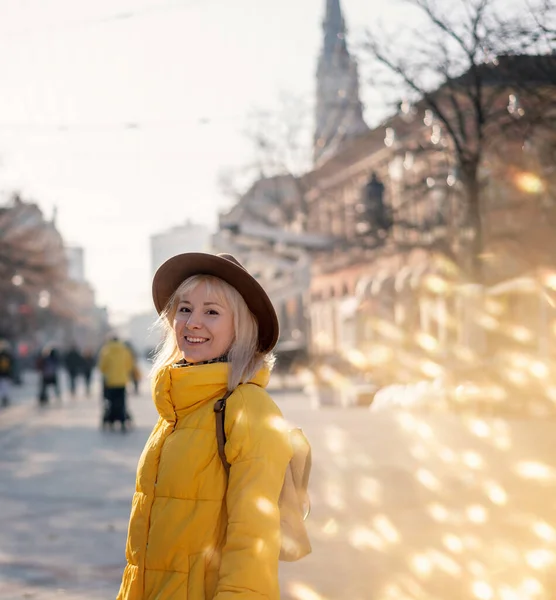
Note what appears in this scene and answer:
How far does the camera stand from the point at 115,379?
21.4m

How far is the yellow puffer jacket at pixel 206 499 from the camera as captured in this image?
3.23 m

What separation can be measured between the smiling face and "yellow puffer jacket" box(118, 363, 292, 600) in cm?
10

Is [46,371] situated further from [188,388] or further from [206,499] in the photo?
[206,499]

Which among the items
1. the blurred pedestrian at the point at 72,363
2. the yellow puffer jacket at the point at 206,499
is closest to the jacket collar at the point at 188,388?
the yellow puffer jacket at the point at 206,499

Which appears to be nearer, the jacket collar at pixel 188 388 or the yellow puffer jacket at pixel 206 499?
A: the yellow puffer jacket at pixel 206 499

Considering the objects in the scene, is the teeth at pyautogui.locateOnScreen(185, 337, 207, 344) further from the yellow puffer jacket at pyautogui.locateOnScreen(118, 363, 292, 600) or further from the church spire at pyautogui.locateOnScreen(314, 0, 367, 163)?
the church spire at pyautogui.locateOnScreen(314, 0, 367, 163)

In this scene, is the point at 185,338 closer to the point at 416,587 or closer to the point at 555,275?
the point at 416,587

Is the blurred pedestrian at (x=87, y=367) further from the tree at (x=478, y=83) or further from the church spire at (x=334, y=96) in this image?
the tree at (x=478, y=83)

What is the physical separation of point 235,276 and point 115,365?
59.5 feet

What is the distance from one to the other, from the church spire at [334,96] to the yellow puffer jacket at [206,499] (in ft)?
61.1

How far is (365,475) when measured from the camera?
42.8ft

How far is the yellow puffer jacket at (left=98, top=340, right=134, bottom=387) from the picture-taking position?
21.5m

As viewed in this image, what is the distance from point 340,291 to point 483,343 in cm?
2515

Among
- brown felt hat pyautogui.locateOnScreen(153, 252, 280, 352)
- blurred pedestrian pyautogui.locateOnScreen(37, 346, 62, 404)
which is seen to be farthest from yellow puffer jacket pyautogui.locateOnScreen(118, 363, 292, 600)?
blurred pedestrian pyautogui.locateOnScreen(37, 346, 62, 404)
